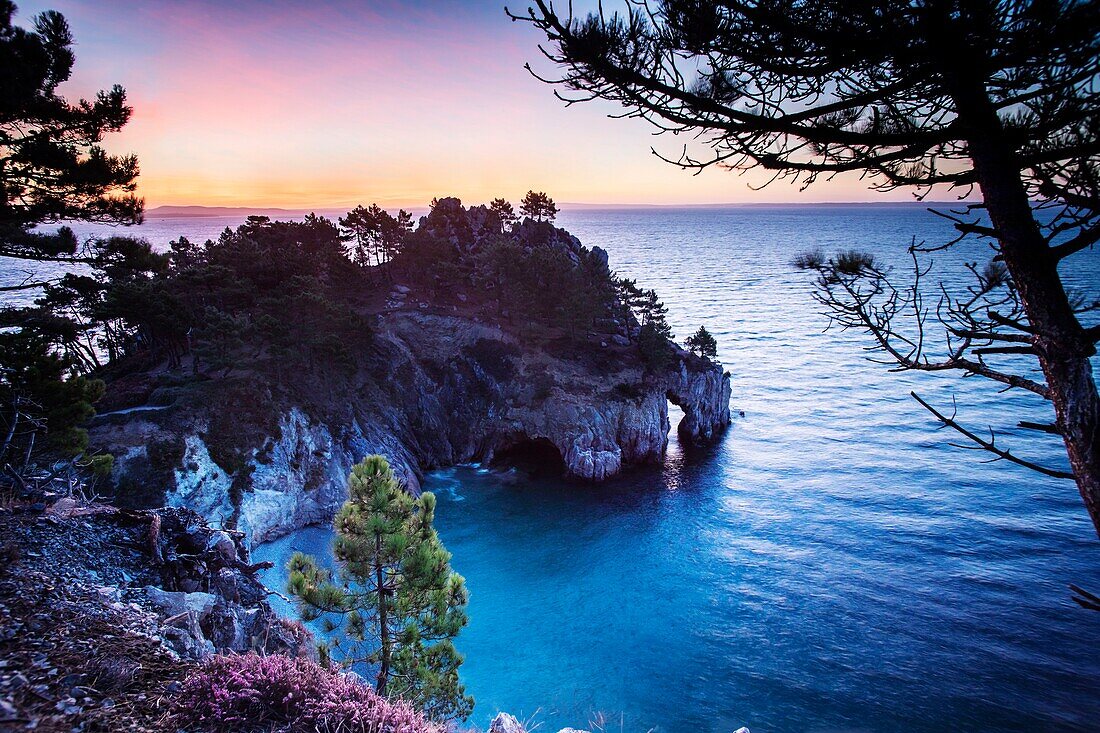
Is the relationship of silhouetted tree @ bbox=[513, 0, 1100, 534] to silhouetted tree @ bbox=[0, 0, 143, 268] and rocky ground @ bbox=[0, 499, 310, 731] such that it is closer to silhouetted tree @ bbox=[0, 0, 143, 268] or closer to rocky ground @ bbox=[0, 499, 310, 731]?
rocky ground @ bbox=[0, 499, 310, 731]

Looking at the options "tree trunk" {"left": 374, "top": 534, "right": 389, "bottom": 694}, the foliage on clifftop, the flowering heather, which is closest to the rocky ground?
the flowering heather

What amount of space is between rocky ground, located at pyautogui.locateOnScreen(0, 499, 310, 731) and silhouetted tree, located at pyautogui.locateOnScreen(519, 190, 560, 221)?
70.8m

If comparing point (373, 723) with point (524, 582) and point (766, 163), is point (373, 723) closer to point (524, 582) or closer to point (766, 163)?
point (766, 163)

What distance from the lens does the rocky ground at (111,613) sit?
5.99m

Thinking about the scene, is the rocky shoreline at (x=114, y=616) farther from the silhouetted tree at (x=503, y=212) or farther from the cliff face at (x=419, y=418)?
the silhouetted tree at (x=503, y=212)

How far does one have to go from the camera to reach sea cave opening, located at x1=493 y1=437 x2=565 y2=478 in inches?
1903

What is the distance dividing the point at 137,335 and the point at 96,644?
59941mm

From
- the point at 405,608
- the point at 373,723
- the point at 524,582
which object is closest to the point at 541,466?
the point at 524,582

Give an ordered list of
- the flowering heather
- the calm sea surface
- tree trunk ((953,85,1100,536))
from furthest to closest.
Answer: the calm sea surface
the flowering heather
tree trunk ((953,85,1100,536))

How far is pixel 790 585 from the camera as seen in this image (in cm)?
3275

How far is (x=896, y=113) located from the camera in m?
5.92

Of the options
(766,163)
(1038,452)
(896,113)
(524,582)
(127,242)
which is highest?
(896,113)

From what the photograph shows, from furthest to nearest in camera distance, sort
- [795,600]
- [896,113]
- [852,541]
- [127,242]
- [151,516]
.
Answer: [852,541] < [795,600] < [127,242] < [151,516] < [896,113]

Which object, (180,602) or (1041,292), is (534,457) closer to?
(180,602)
